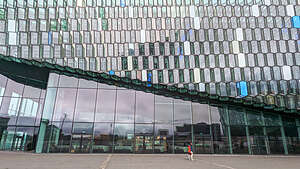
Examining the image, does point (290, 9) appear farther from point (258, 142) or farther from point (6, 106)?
point (6, 106)

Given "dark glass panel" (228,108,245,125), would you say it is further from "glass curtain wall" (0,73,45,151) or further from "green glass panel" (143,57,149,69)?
"glass curtain wall" (0,73,45,151)

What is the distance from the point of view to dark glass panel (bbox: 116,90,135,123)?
2342 centimetres

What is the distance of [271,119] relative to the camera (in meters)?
26.0

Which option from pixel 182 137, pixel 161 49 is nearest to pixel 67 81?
pixel 161 49

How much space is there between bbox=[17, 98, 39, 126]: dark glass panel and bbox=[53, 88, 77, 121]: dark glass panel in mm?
6117

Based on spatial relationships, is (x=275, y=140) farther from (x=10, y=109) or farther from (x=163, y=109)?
(x=10, y=109)

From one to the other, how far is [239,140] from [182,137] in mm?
6976

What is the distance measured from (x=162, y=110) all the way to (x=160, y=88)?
2.70 meters

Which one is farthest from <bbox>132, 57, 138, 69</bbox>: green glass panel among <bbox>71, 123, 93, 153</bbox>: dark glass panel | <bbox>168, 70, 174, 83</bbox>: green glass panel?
<bbox>71, 123, 93, 153</bbox>: dark glass panel

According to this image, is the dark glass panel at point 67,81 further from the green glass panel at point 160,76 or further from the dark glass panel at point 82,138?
the green glass panel at point 160,76

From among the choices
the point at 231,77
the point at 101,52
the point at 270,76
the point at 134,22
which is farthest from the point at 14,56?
the point at 270,76

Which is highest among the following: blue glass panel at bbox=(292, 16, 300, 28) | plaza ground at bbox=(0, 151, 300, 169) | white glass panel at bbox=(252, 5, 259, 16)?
white glass panel at bbox=(252, 5, 259, 16)

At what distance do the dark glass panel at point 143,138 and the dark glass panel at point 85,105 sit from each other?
534 cm

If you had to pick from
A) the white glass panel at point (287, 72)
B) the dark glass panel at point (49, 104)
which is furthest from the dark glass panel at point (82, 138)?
the white glass panel at point (287, 72)
